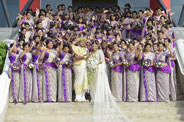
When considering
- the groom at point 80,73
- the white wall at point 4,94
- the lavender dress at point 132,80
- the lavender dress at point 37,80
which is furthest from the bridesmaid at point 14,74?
the lavender dress at point 132,80

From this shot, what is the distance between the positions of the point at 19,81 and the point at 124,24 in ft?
13.5

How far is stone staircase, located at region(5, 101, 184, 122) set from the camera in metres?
8.87

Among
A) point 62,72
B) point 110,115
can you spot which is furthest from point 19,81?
point 110,115

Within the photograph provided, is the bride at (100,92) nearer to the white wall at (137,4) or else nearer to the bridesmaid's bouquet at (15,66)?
the bridesmaid's bouquet at (15,66)

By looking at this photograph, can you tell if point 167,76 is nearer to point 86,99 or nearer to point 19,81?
point 86,99

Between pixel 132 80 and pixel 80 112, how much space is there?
165 centimetres

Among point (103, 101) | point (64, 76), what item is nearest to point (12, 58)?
point (64, 76)

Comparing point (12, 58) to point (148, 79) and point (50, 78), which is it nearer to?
point (50, 78)

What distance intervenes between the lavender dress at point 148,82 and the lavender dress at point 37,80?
2500 millimetres

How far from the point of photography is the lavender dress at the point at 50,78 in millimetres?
9609

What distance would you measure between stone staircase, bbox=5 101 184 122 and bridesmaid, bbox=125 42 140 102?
538 millimetres

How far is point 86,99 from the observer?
32.7 feet

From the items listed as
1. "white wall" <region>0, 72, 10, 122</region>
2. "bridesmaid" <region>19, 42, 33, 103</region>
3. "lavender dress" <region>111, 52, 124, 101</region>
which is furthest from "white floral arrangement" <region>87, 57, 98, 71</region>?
"white wall" <region>0, 72, 10, 122</region>

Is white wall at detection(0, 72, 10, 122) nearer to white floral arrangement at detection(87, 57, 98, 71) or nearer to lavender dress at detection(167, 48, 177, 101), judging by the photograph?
white floral arrangement at detection(87, 57, 98, 71)
